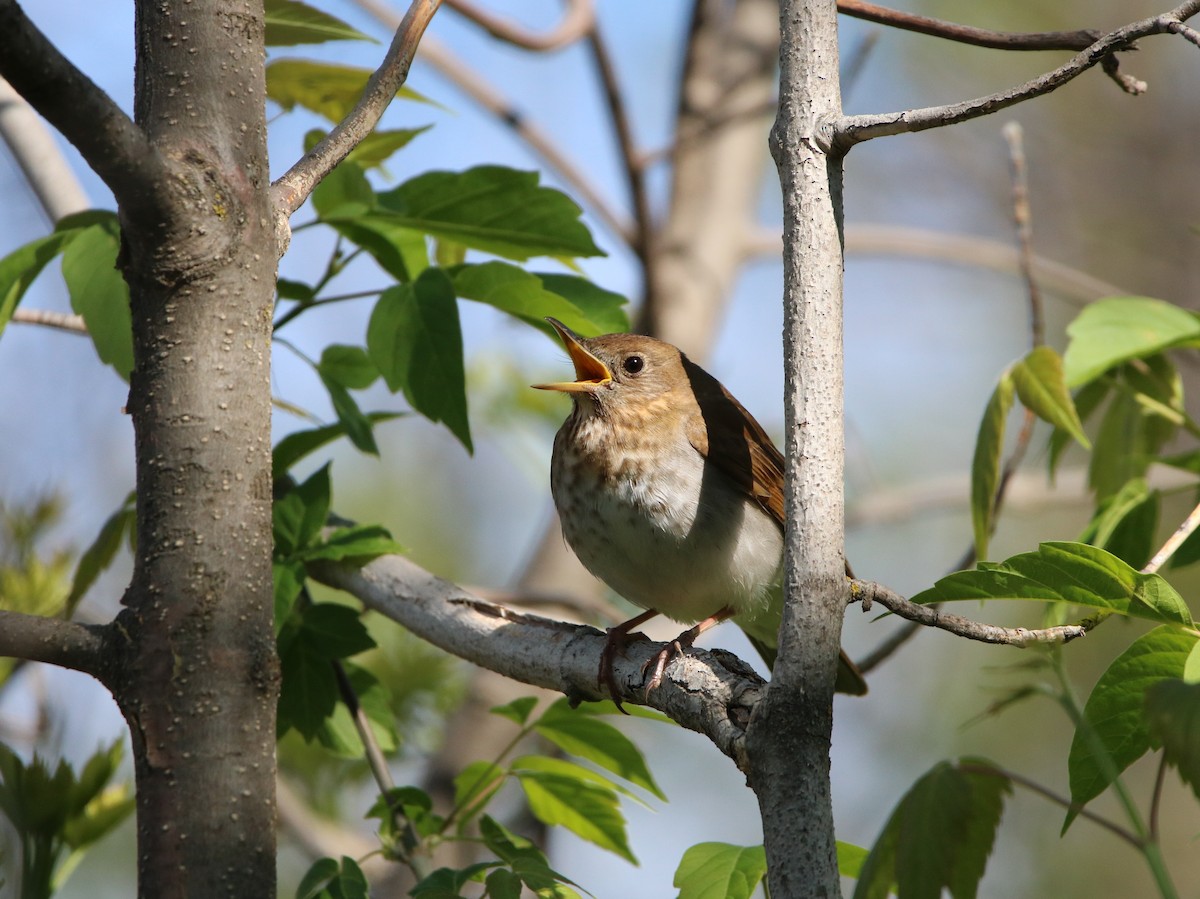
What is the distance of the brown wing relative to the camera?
3.59 meters

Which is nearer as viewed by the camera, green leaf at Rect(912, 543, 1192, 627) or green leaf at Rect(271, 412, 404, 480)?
green leaf at Rect(912, 543, 1192, 627)

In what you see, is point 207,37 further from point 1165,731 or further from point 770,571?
point 770,571

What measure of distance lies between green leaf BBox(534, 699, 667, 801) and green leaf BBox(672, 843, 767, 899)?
42 cm

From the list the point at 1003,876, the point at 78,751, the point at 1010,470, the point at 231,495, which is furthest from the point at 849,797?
the point at 231,495

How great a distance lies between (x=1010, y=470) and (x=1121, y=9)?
357 inches

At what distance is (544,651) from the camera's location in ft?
7.80

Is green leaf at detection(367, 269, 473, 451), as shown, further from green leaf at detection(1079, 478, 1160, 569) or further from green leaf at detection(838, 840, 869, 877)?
green leaf at detection(1079, 478, 1160, 569)

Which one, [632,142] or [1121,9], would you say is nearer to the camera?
[632,142]

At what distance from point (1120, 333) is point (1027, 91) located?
43.1 inches

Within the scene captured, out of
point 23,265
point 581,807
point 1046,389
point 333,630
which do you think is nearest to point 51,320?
point 23,265

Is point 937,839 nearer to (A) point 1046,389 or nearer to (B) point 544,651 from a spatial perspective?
(B) point 544,651

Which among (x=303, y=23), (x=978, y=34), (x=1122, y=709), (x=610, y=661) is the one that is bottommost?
(x=1122, y=709)

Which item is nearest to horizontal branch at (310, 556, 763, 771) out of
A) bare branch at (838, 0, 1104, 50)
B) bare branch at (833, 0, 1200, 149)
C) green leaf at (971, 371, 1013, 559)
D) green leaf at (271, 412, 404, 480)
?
green leaf at (271, 412, 404, 480)

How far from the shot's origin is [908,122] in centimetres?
163
